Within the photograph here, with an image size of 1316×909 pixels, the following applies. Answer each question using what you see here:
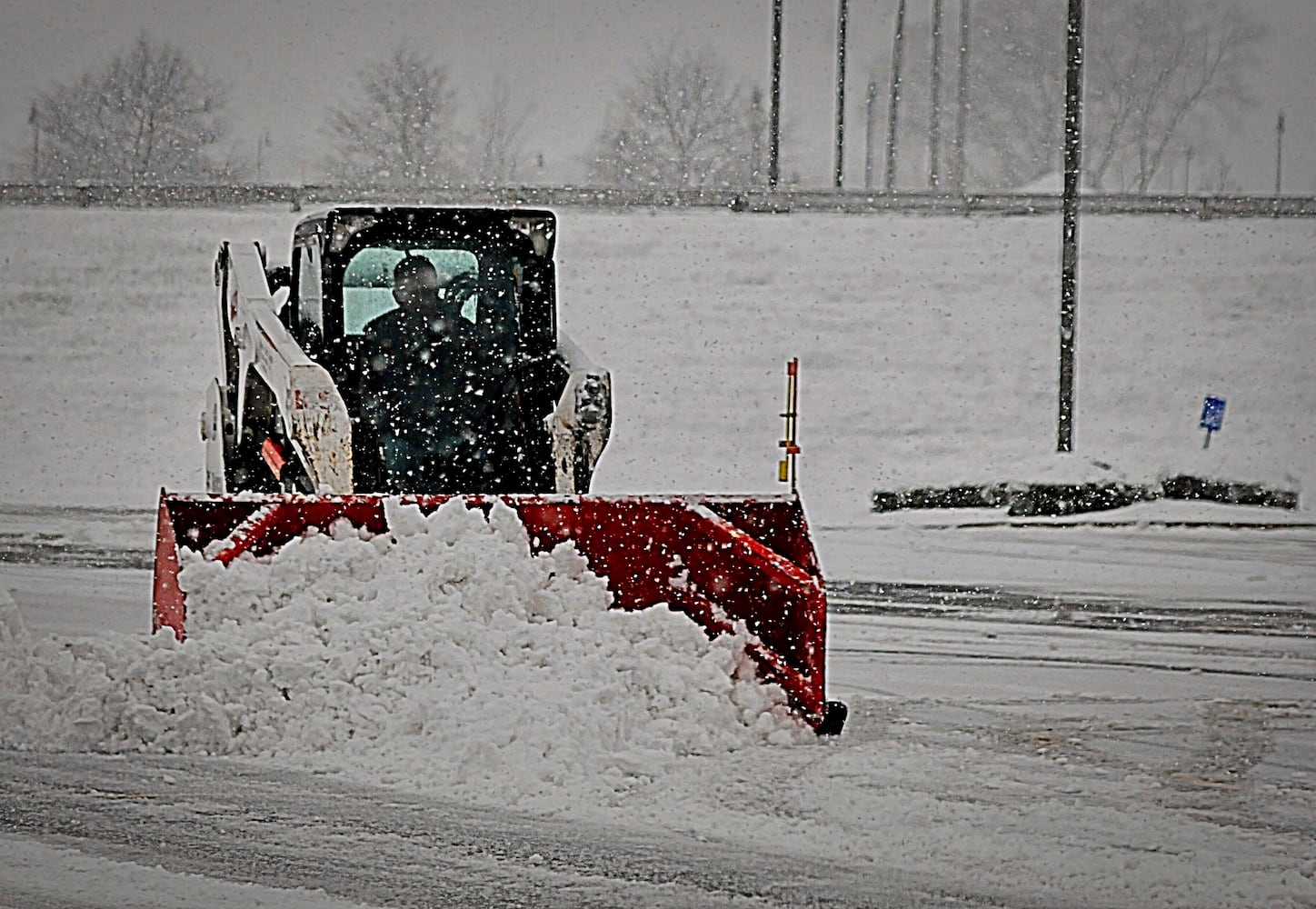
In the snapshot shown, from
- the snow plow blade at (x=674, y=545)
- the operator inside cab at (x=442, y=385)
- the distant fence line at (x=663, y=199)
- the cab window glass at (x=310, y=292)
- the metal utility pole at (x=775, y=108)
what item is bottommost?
the snow plow blade at (x=674, y=545)

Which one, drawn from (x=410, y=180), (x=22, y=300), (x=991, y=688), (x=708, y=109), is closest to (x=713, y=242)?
(x=708, y=109)

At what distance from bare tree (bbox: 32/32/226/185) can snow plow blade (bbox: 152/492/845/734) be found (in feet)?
93.2

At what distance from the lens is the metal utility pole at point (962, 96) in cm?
3662

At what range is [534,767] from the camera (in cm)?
588

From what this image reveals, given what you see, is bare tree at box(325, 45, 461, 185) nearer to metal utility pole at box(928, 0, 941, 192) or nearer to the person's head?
metal utility pole at box(928, 0, 941, 192)

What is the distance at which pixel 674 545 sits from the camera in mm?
6867

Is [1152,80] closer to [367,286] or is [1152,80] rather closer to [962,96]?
[962,96]

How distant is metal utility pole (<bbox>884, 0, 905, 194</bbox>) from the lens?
3500 cm

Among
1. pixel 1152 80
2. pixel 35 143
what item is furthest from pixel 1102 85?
pixel 35 143

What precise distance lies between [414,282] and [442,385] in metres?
0.49

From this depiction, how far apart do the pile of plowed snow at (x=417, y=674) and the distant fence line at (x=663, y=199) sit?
2372 cm

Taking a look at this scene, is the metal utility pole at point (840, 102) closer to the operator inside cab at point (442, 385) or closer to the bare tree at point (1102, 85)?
the bare tree at point (1102, 85)

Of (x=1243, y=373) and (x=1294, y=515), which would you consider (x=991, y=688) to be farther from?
(x=1243, y=373)

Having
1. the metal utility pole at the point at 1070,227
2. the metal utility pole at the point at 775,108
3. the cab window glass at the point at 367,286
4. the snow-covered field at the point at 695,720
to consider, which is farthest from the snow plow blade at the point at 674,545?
the metal utility pole at the point at 775,108
